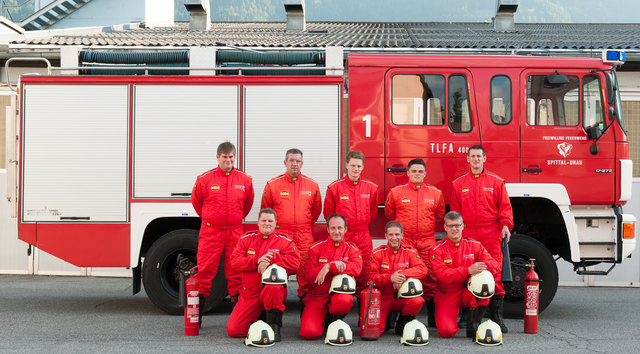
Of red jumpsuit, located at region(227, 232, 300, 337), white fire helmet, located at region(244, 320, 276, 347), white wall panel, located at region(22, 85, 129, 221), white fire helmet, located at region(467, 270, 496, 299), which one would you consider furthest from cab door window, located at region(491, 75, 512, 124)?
white wall panel, located at region(22, 85, 129, 221)

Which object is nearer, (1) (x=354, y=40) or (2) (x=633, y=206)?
(2) (x=633, y=206)

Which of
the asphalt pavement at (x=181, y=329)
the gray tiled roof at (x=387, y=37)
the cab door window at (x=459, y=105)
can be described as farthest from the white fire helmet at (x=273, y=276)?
the gray tiled roof at (x=387, y=37)

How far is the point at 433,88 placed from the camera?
7.79 meters

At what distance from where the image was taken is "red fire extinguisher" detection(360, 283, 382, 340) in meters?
6.52

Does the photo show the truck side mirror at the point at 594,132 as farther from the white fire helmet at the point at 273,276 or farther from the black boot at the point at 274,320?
the black boot at the point at 274,320

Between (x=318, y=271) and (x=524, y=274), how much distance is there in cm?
242

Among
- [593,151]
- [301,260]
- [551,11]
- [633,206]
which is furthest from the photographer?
[551,11]

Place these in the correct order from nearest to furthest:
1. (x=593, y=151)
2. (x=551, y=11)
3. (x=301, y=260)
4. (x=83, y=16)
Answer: (x=301, y=260)
(x=593, y=151)
(x=83, y=16)
(x=551, y=11)

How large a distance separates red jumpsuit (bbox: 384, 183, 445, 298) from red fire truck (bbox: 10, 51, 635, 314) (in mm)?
493

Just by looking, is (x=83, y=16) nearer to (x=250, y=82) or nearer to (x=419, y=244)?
(x=250, y=82)

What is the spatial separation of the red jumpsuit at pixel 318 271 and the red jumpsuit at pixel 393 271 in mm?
185

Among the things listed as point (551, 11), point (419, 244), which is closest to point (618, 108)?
point (419, 244)

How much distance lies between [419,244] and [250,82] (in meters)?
2.63

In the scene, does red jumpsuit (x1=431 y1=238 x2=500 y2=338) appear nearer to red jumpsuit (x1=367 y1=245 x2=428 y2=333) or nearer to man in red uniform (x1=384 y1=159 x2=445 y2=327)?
red jumpsuit (x1=367 y1=245 x2=428 y2=333)
